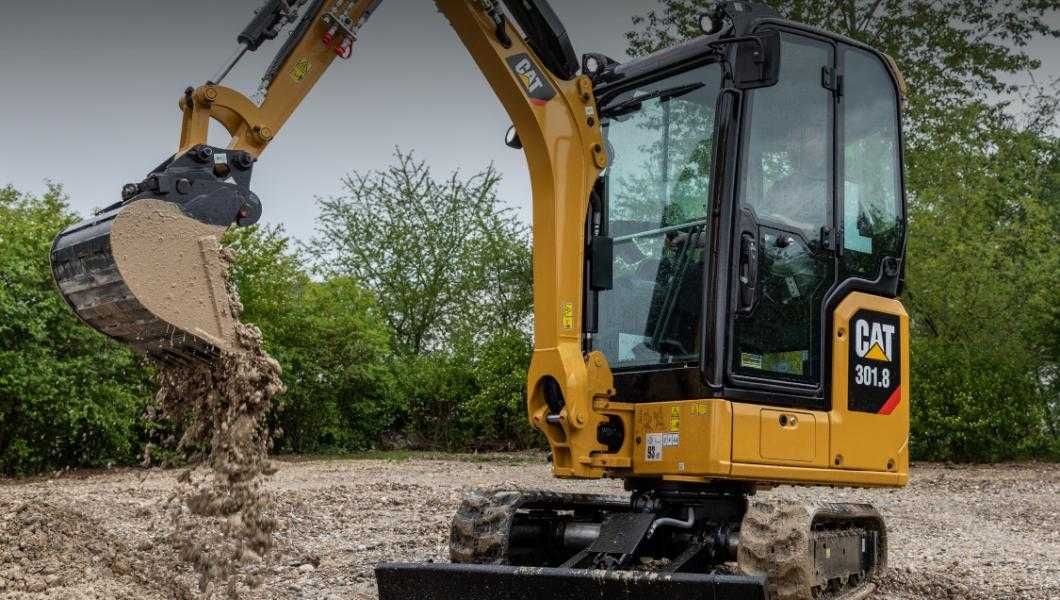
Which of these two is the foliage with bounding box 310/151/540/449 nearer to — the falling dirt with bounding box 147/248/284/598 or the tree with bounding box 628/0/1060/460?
the tree with bounding box 628/0/1060/460

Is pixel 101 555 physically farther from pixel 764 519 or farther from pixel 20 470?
pixel 20 470

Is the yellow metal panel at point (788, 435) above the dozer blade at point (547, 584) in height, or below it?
above

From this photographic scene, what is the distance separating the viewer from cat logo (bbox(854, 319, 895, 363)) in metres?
5.84

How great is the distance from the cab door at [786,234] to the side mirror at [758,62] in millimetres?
179

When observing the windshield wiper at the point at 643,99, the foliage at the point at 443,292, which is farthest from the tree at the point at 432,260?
the windshield wiper at the point at 643,99

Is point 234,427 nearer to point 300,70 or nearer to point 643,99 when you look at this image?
point 300,70

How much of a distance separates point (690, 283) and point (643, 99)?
104 centimetres

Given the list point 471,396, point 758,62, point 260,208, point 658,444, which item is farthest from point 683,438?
point 471,396

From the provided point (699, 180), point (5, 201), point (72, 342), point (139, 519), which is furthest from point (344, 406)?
point (699, 180)

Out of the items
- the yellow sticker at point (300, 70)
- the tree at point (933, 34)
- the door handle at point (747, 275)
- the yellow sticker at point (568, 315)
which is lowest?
the yellow sticker at point (568, 315)

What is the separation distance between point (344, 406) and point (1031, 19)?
12197 mm

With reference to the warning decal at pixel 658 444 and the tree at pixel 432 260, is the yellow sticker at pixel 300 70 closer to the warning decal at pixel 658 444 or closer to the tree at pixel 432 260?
the warning decal at pixel 658 444

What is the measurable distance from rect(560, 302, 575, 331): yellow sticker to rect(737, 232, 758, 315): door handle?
2.54 feet

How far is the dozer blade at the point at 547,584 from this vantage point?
465 centimetres
